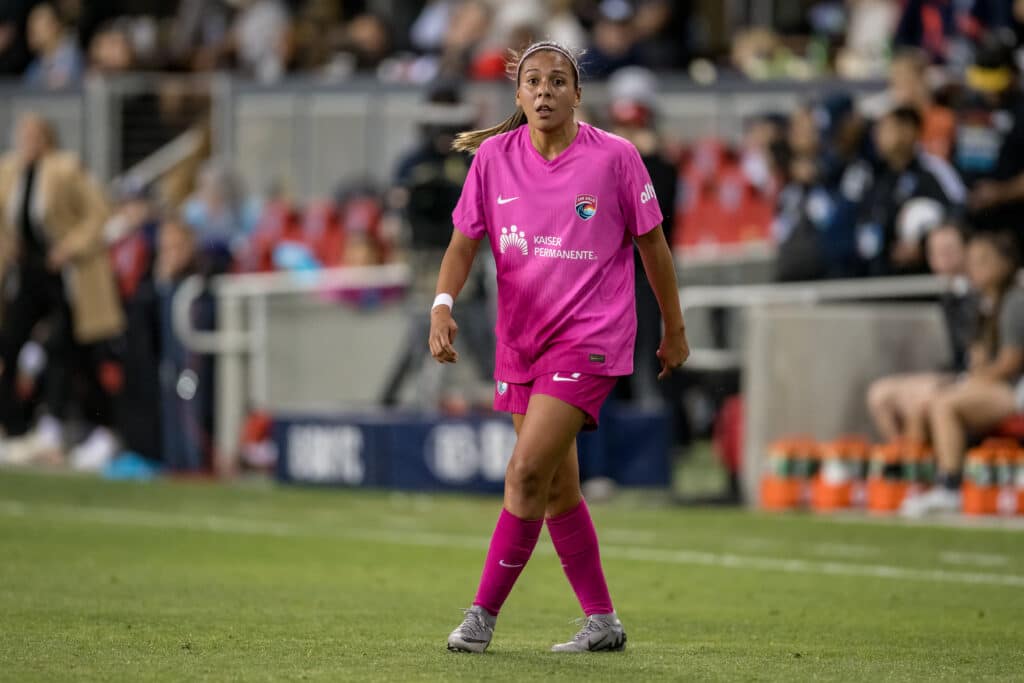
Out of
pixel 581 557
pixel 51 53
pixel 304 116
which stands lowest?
pixel 581 557

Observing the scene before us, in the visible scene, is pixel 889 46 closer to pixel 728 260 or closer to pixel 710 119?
pixel 710 119

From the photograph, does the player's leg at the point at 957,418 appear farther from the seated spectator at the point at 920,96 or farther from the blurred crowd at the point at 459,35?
the blurred crowd at the point at 459,35

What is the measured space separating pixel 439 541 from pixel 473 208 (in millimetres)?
4980

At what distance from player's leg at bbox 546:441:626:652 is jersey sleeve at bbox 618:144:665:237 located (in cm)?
79

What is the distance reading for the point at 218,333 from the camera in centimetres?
1730

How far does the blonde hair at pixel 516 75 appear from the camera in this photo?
7.04m

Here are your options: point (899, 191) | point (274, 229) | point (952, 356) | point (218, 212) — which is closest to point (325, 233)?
point (274, 229)

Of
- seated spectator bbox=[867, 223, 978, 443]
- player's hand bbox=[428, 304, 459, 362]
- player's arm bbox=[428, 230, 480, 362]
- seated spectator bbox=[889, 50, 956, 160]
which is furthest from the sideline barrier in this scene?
player's hand bbox=[428, 304, 459, 362]

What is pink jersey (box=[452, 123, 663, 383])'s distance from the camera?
6.97m

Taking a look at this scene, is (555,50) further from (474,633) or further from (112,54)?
(112,54)

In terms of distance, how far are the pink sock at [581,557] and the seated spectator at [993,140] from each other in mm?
7824

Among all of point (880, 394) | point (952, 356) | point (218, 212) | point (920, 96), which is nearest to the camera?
point (952, 356)

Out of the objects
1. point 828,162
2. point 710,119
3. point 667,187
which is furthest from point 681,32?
point 667,187

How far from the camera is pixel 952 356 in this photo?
44.7 feet
